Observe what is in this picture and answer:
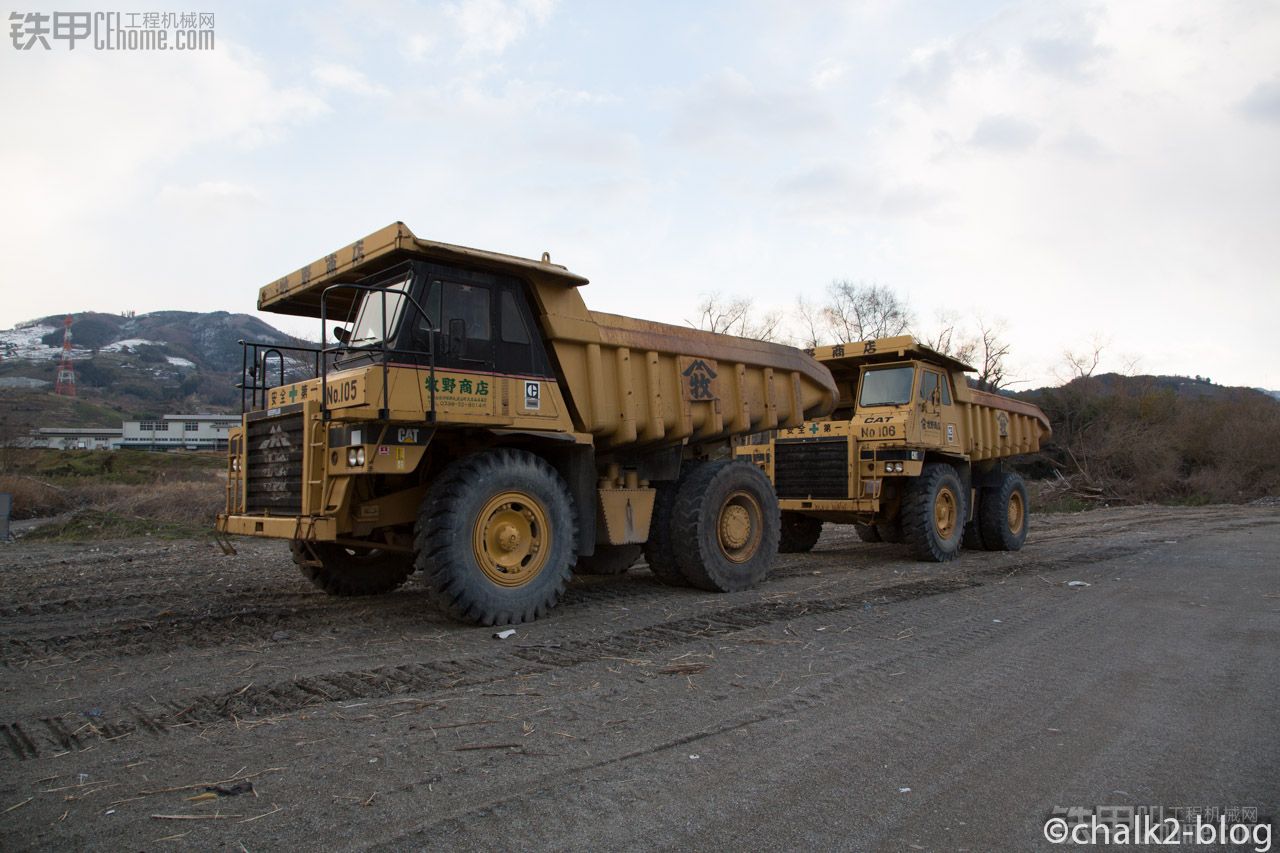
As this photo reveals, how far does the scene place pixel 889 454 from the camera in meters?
11.3

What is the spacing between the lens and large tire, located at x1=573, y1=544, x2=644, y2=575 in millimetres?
9117

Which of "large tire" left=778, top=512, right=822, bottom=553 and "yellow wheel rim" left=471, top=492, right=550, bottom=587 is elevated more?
"yellow wheel rim" left=471, top=492, right=550, bottom=587

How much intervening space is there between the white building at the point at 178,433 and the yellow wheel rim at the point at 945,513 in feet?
255

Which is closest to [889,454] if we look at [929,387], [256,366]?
[929,387]

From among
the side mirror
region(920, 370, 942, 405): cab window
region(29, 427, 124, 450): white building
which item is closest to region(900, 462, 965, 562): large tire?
region(920, 370, 942, 405): cab window

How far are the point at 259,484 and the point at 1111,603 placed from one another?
26.3 ft

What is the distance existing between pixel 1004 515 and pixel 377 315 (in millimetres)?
11340

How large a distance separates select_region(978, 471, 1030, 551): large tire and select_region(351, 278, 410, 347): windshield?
11115 millimetres

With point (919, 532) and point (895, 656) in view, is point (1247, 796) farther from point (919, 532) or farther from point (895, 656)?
point (919, 532)

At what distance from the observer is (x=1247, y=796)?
3330mm

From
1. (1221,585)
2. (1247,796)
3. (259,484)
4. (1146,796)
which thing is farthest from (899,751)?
(1221,585)

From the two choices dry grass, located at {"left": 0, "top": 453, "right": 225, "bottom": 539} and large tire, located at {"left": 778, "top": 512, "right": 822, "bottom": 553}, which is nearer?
large tire, located at {"left": 778, "top": 512, "right": 822, "bottom": 553}

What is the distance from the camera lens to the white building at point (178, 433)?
78188 millimetres

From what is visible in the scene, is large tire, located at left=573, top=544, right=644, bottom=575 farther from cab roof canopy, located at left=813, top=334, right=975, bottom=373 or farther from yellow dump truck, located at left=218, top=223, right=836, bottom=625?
cab roof canopy, located at left=813, top=334, right=975, bottom=373
